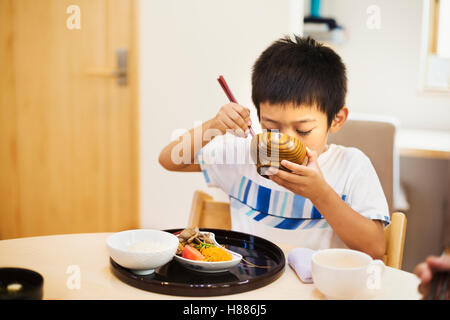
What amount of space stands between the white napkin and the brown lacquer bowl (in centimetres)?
20

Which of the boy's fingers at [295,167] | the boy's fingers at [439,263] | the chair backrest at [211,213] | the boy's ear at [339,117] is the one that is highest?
the boy's ear at [339,117]

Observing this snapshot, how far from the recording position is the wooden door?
236 centimetres

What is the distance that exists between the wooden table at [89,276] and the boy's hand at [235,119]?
0.33 m

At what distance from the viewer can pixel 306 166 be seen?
1024 millimetres

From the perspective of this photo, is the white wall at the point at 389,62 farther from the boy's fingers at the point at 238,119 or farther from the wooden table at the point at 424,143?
the boy's fingers at the point at 238,119

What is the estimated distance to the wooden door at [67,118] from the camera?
2363mm

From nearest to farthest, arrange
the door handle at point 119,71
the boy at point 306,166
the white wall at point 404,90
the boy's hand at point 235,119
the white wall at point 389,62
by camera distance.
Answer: the boy at point 306,166
the boy's hand at point 235,119
the door handle at point 119,71
the white wall at point 404,90
the white wall at point 389,62

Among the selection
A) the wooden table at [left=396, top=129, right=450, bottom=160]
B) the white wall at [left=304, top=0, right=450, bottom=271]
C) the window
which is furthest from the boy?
the window

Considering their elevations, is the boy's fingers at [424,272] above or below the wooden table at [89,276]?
above

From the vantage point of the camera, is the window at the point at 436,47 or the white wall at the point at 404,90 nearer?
the white wall at the point at 404,90

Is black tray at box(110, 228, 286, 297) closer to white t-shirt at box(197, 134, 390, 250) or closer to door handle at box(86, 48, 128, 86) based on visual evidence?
white t-shirt at box(197, 134, 390, 250)

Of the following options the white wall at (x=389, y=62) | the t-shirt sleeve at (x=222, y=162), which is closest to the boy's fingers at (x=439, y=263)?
the t-shirt sleeve at (x=222, y=162)

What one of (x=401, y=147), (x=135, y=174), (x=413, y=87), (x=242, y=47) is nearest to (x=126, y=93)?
(x=135, y=174)
